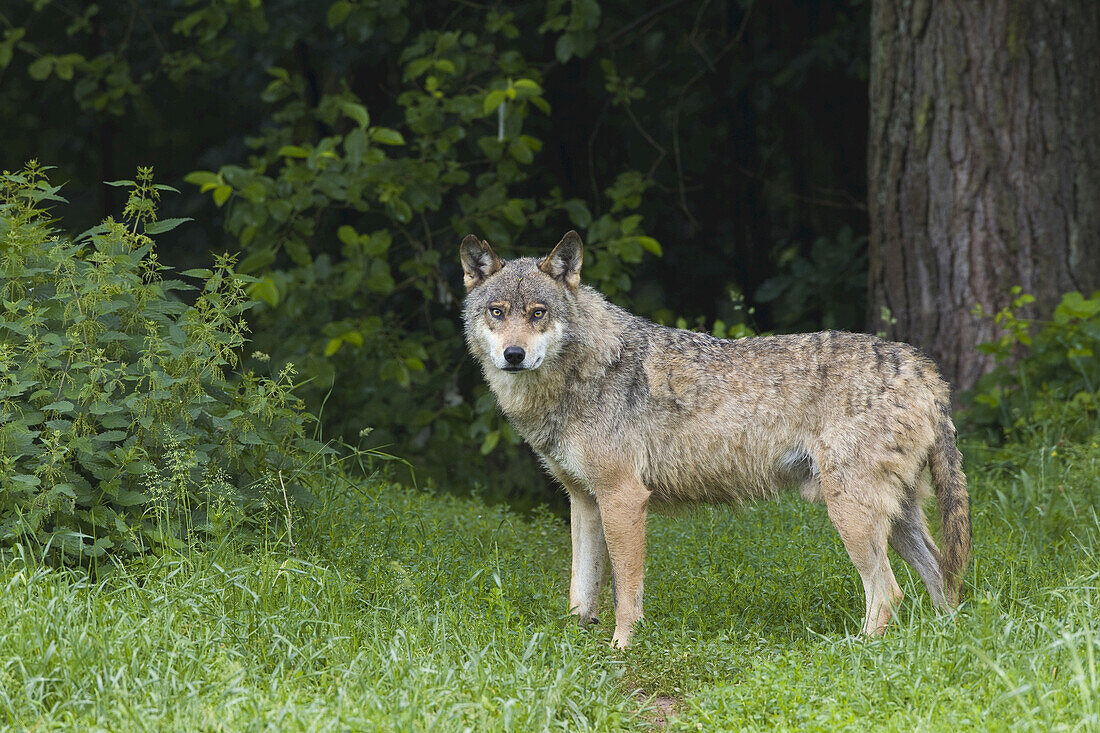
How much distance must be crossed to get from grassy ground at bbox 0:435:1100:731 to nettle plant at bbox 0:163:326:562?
9.8 inches

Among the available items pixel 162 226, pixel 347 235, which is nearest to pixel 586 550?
pixel 162 226

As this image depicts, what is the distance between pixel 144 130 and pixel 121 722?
11.4 meters

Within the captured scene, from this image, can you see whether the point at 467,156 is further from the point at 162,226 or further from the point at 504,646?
the point at 504,646

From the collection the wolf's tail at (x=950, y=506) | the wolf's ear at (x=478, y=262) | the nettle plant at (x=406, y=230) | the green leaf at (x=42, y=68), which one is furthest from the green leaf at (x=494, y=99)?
the green leaf at (x=42, y=68)

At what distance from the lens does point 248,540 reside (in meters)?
5.38

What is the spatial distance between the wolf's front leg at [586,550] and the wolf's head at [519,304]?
2.71 ft

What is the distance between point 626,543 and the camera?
5402mm

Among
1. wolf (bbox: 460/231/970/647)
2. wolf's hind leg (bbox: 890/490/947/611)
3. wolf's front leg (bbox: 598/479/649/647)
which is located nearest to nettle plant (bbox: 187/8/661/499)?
wolf (bbox: 460/231/970/647)

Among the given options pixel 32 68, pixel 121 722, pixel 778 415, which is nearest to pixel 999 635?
pixel 778 415

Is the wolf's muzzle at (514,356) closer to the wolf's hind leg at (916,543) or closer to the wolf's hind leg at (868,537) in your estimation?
the wolf's hind leg at (868,537)

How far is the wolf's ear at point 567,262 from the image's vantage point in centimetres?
579

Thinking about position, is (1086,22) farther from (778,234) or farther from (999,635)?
(999,635)

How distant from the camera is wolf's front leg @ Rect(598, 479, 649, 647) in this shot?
5.39m

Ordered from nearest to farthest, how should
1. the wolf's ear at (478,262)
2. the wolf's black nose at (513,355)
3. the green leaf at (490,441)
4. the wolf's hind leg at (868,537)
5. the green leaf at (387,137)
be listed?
the wolf's hind leg at (868,537), the wolf's black nose at (513,355), the wolf's ear at (478,262), the green leaf at (387,137), the green leaf at (490,441)
